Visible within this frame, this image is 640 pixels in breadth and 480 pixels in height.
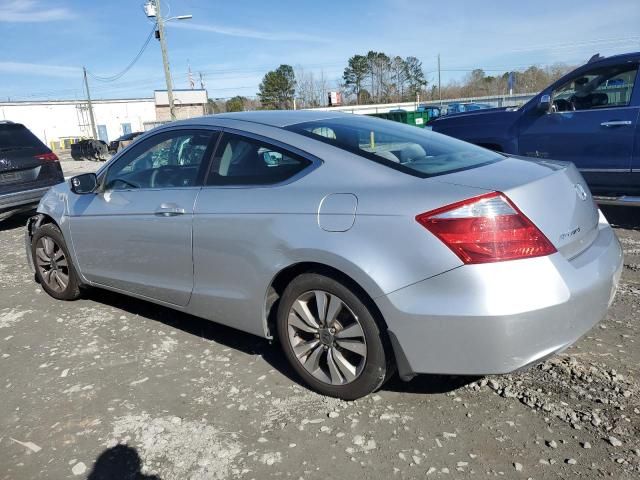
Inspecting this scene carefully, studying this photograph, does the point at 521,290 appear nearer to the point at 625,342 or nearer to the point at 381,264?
the point at 381,264

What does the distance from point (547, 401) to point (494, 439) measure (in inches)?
18.1

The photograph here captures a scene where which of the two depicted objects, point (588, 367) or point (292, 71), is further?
point (292, 71)

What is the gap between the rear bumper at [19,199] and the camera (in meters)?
8.05

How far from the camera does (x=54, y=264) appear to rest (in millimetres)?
4777

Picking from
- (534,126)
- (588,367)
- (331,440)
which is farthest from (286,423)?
(534,126)

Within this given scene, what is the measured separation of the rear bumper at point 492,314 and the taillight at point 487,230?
50 millimetres

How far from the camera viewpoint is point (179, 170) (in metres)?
3.70

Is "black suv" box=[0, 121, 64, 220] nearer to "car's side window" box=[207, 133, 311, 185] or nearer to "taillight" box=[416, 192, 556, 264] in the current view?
"car's side window" box=[207, 133, 311, 185]

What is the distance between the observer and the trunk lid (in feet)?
8.21

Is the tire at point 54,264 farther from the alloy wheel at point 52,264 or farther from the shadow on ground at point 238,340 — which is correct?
the shadow on ground at point 238,340

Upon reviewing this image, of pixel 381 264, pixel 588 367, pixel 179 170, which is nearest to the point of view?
pixel 381 264

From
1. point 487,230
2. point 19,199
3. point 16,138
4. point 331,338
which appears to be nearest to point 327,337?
point 331,338

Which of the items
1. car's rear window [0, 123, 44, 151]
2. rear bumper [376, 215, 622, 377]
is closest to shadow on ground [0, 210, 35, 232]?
car's rear window [0, 123, 44, 151]

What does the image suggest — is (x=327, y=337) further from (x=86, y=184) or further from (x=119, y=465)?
(x=86, y=184)
